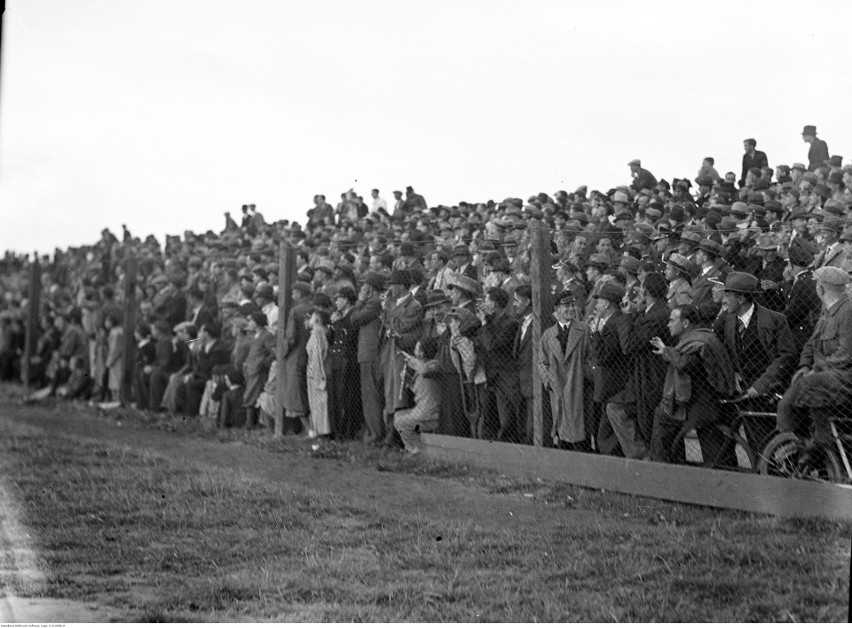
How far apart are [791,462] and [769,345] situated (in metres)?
0.79

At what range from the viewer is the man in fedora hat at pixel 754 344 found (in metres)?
7.26

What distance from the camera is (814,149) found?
30.8 feet

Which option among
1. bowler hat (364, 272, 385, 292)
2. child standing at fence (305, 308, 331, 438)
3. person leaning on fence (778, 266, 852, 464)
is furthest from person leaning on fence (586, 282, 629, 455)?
child standing at fence (305, 308, 331, 438)

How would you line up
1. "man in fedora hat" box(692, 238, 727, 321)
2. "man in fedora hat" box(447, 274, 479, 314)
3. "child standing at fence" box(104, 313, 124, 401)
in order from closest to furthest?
1. "man in fedora hat" box(692, 238, 727, 321)
2. "man in fedora hat" box(447, 274, 479, 314)
3. "child standing at fence" box(104, 313, 124, 401)

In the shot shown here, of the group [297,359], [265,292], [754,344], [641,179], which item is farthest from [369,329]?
[754,344]

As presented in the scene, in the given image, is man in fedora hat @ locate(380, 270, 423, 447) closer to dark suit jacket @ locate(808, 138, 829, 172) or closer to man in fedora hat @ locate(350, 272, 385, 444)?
man in fedora hat @ locate(350, 272, 385, 444)

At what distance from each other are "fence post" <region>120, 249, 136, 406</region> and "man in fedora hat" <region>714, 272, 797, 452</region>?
32.4ft

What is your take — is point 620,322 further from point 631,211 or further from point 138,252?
point 138,252

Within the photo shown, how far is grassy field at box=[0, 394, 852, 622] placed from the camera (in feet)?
19.5

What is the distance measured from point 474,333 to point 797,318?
275 centimetres

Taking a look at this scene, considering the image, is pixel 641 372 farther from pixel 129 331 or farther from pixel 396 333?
pixel 129 331

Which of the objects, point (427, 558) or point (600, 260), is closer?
point (427, 558)

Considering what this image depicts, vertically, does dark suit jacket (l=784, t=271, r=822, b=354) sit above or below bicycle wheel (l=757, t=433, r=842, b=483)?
above

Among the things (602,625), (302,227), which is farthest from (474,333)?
(302,227)
